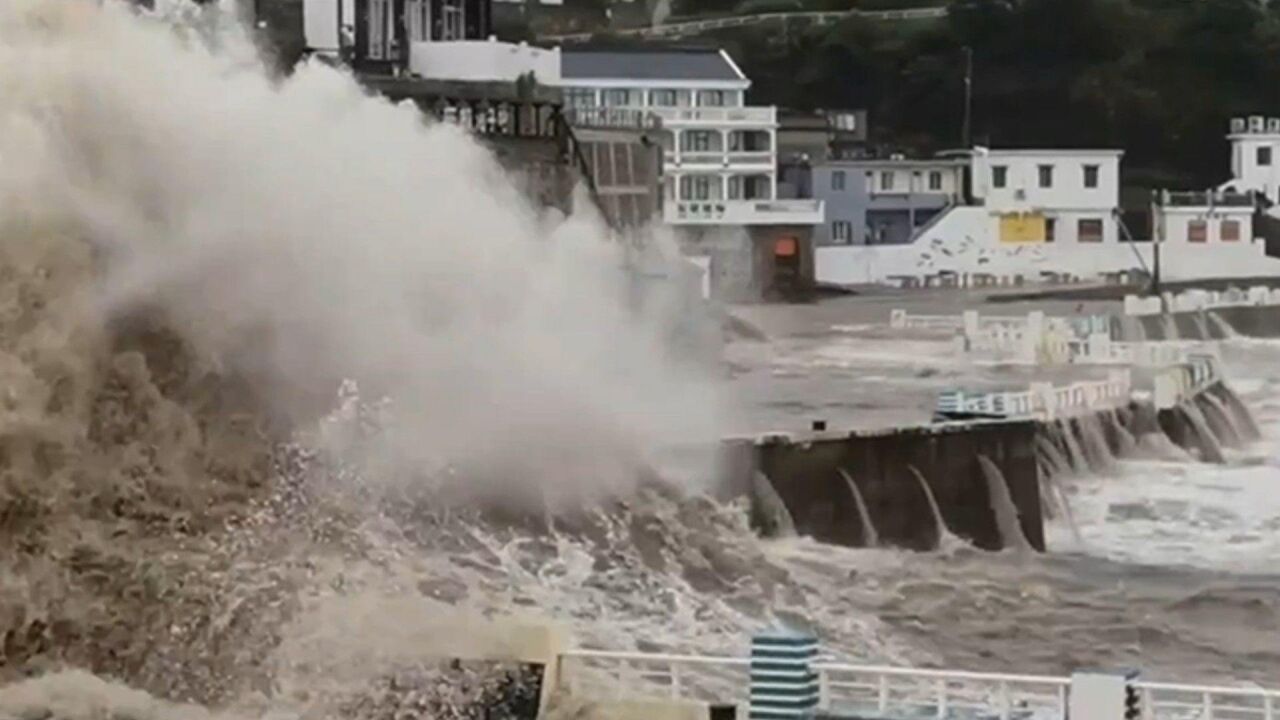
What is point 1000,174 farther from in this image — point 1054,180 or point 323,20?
point 323,20

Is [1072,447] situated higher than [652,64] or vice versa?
[652,64]

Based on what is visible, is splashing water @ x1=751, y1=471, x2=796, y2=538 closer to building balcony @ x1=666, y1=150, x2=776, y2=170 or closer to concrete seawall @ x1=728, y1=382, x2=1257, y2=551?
concrete seawall @ x1=728, y1=382, x2=1257, y2=551

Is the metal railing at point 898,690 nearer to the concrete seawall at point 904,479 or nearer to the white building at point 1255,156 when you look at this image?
the concrete seawall at point 904,479

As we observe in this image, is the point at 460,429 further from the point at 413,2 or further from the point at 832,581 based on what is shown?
the point at 413,2

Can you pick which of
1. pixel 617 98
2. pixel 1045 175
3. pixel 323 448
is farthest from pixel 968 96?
pixel 323 448

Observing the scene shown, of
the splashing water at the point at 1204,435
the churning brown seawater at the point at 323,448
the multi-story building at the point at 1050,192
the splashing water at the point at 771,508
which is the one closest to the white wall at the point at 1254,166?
the multi-story building at the point at 1050,192

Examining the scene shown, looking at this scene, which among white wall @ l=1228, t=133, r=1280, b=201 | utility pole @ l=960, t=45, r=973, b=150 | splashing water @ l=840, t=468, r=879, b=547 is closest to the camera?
splashing water @ l=840, t=468, r=879, b=547

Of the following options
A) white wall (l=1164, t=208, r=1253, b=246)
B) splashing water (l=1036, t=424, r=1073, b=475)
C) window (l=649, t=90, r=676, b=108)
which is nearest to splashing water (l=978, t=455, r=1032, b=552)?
splashing water (l=1036, t=424, r=1073, b=475)

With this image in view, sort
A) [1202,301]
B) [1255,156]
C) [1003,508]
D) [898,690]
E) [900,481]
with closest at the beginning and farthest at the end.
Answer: [898,690], [900,481], [1003,508], [1255,156], [1202,301]
